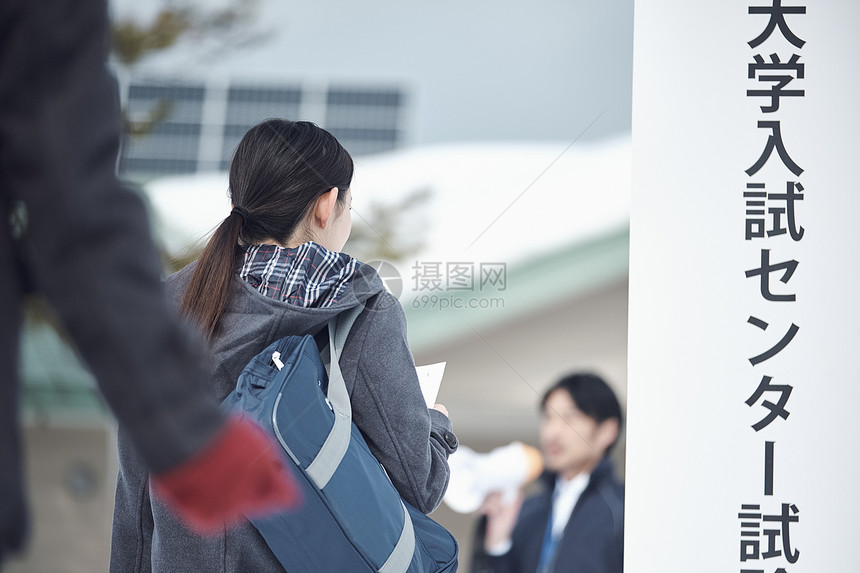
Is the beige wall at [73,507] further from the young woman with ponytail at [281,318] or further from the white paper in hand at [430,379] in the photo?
the young woman with ponytail at [281,318]

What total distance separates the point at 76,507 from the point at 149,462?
14.1 ft

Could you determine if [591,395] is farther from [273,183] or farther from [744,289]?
[273,183]

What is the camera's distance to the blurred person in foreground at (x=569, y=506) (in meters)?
2.80

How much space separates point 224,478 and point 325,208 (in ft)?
2.91

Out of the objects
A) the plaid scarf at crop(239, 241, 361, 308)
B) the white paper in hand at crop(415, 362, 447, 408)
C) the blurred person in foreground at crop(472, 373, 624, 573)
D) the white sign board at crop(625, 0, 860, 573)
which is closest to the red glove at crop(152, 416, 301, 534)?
the plaid scarf at crop(239, 241, 361, 308)

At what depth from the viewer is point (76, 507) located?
4.46m

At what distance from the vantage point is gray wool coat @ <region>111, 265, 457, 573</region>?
1292 mm

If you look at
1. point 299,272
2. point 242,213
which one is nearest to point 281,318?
point 299,272

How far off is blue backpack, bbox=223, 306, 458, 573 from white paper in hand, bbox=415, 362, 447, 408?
35cm

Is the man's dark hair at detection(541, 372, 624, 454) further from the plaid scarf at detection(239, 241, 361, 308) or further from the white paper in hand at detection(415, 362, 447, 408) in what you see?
the plaid scarf at detection(239, 241, 361, 308)

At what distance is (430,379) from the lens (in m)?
1.69

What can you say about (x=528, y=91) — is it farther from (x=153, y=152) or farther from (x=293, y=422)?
(x=293, y=422)

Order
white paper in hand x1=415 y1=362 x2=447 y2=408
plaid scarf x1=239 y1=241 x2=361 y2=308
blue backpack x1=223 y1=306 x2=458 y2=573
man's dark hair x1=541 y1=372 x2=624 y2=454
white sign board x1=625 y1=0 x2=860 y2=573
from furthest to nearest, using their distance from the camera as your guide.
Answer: man's dark hair x1=541 y1=372 x2=624 y2=454, white sign board x1=625 y1=0 x2=860 y2=573, white paper in hand x1=415 y1=362 x2=447 y2=408, plaid scarf x1=239 y1=241 x2=361 y2=308, blue backpack x1=223 y1=306 x2=458 y2=573

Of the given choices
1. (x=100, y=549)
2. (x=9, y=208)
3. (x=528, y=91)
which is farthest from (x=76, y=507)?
(x=9, y=208)
